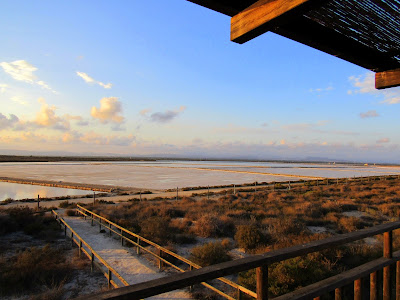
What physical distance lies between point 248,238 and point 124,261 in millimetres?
4131

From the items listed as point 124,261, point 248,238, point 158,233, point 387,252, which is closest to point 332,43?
point 387,252

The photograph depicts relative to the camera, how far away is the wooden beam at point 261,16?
5.52 feet

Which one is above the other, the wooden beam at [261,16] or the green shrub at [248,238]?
the wooden beam at [261,16]

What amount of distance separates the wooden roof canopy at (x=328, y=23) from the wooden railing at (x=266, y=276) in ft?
5.49

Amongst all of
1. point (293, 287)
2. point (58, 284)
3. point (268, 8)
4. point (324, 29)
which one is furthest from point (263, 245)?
point (268, 8)

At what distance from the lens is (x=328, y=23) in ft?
7.59

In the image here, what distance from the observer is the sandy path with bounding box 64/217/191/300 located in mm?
6532

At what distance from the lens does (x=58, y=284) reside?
6457 mm

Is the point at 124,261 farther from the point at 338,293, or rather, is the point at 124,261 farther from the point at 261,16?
the point at 261,16

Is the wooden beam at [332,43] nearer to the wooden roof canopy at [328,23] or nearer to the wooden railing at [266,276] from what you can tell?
the wooden roof canopy at [328,23]

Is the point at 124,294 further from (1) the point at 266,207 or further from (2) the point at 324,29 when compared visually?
(1) the point at 266,207

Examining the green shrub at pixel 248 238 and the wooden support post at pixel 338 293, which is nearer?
the wooden support post at pixel 338 293

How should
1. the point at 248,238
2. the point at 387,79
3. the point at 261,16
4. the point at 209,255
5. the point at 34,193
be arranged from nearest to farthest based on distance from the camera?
the point at 261,16
the point at 387,79
the point at 209,255
the point at 248,238
the point at 34,193

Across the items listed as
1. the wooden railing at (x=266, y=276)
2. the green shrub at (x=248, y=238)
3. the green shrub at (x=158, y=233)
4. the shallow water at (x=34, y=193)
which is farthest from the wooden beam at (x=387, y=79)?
the shallow water at (x=34, y=193)
